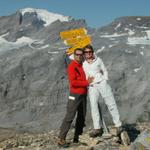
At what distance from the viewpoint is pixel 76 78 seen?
13.0 metres

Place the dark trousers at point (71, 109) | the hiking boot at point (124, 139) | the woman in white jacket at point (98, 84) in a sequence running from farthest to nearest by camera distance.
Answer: the woman in white jacket at point (98, 84)
the dark trousers at point (71, 109)
the hiking boot at point (124, 139)

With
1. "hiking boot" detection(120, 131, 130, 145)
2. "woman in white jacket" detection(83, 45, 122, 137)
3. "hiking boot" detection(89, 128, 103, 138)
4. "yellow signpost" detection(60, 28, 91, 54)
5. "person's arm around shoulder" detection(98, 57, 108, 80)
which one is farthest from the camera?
"yellow signpost" detection(60, 28, 91, 54)

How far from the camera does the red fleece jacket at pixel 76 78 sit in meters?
12.9

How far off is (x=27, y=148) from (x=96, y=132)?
7.47 feet

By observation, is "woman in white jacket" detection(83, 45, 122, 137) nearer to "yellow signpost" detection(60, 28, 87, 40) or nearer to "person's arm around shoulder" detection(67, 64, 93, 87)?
"person's arm around shoulder" detection(67, 64, 93, 87)

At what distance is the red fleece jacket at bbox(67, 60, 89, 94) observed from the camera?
12.9m

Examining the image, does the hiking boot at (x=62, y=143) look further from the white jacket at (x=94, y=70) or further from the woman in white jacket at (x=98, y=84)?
the white jacket at (x=94, y=70)

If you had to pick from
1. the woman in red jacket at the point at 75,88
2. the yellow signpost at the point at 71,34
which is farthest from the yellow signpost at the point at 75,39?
the woman in red jacket at the point at 75,88

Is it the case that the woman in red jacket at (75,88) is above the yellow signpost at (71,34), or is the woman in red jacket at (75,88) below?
below

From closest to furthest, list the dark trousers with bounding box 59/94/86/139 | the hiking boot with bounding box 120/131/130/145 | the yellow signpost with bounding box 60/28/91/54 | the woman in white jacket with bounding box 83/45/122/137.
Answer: the hiking boot with bounding box 120/131/130/145 < the dark trousers with bounding box 59/94/86/139 < the woman in white jacket with bounding box 83/45/122/137 < the yellow signpost with bounding box 60/28/91/54

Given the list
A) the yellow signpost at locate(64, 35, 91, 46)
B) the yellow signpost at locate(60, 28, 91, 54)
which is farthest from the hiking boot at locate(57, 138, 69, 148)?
the yellow signpost at locate(64, 35, 91, 46)

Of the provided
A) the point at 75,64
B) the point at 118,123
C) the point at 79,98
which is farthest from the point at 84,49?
the point at 118,123

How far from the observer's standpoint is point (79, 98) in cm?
1309

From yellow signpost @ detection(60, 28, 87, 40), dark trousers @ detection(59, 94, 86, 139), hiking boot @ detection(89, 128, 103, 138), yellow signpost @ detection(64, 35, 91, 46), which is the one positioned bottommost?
hiking boot @ detection(89, 128, 103, 138)
